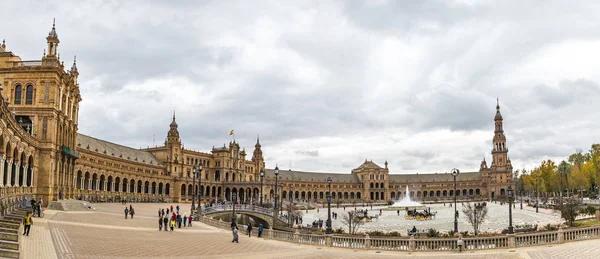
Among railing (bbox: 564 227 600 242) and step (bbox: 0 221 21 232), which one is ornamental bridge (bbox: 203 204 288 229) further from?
railing (bbox: 564 227 600 242)


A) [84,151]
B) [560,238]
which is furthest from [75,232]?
[84,151]

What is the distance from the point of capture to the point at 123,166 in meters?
103

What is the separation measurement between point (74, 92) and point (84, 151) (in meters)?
23.9

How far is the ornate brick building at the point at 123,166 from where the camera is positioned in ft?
178

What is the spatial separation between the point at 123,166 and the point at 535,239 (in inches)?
3556

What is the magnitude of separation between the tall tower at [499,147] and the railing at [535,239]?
545 ft

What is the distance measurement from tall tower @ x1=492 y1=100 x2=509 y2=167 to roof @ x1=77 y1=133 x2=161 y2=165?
121702 millimetres

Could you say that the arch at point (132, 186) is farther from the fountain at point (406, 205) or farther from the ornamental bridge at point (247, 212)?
the fountain at point (406, 205)

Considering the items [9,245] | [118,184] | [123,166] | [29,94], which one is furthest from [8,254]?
[123,166]

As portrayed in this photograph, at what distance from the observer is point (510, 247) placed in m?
26.7

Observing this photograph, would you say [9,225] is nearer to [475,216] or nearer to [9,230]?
[9,230]

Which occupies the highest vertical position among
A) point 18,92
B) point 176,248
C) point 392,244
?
point 18,92

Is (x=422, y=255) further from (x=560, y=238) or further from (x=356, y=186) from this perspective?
(x=356, y=186)

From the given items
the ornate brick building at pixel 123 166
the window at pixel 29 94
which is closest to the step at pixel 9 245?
the ornate brick building at pixel 123 166
